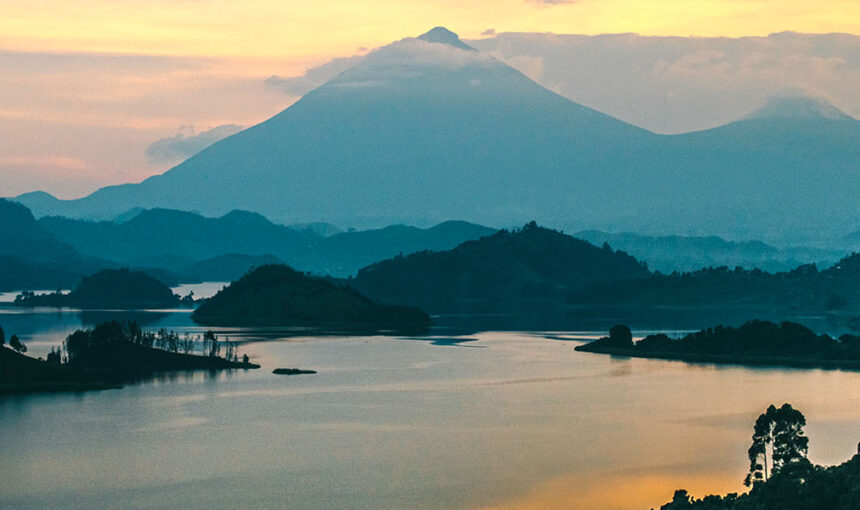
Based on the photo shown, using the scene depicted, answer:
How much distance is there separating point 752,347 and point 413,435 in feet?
232

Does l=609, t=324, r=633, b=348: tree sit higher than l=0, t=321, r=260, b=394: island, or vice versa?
l=609, t=324, r=633, b=348: tree

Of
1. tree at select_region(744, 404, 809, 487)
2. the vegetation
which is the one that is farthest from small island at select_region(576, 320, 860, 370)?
the vegetation

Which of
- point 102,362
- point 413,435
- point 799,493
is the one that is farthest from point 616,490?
point 102,362

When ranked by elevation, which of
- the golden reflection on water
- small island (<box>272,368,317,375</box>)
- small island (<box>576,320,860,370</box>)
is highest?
small island (<box>576,320,860,370</box>)

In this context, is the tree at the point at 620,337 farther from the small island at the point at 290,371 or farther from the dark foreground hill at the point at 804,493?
the dark foreground hill at the point at 804,493

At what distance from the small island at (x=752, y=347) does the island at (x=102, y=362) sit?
45703 millimetres

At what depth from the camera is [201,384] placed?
12150 cm

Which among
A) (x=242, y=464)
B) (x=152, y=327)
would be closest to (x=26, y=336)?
(x=152, y=327)

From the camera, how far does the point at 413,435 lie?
89.7 m

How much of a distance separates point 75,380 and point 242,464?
1773 inches

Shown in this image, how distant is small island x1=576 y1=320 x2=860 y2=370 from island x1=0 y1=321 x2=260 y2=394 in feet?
150

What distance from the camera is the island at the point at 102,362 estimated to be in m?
118

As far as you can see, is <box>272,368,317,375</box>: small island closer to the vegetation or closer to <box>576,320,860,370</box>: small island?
<box>576,320,860,370</box>: small island

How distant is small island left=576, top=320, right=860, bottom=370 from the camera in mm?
142750
